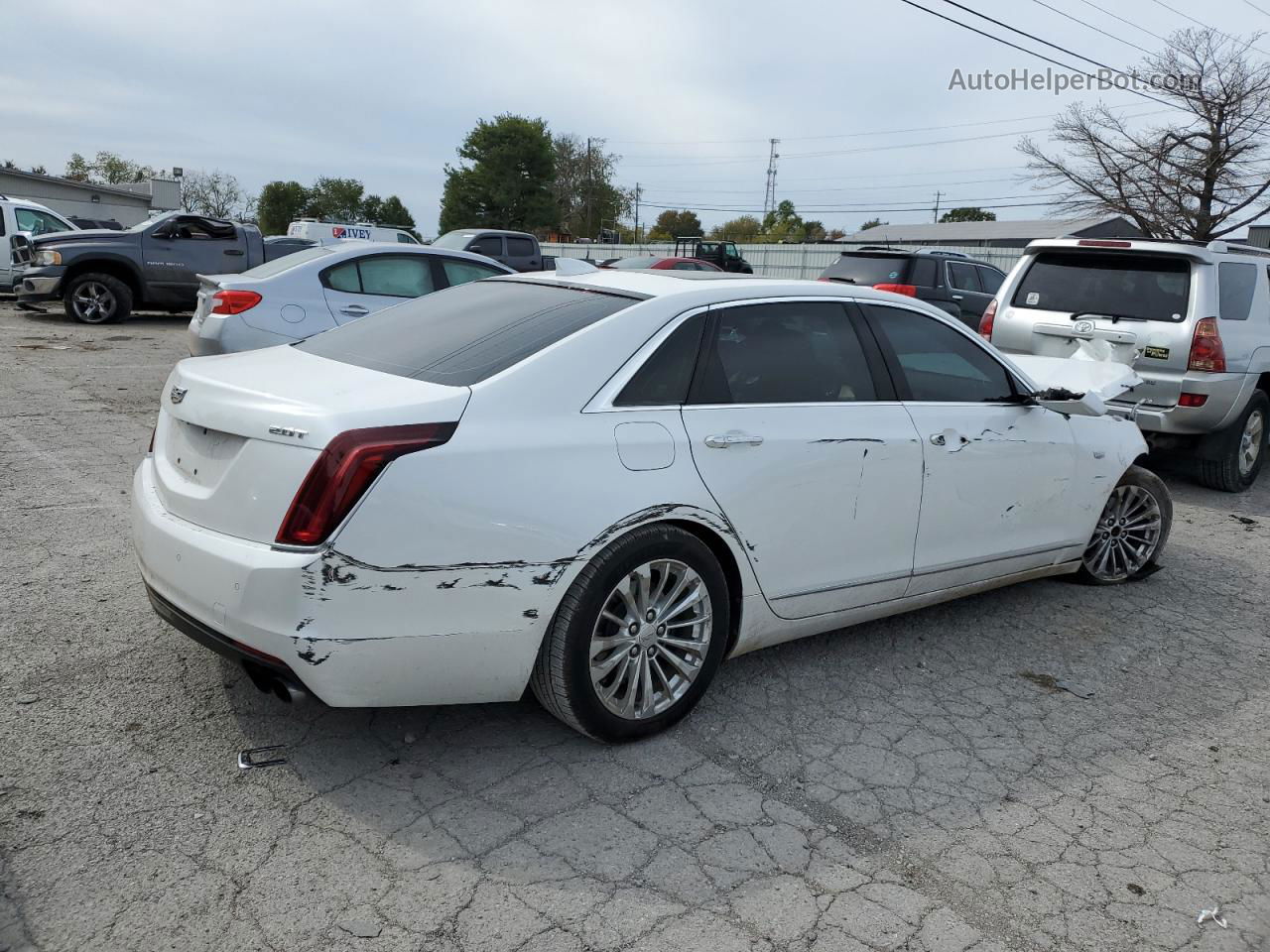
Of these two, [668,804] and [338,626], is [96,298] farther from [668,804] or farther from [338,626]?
[668,804]

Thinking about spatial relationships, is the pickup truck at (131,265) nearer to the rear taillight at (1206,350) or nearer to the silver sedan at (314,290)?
the silver sedan at (314,290)

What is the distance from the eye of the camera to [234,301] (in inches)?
360

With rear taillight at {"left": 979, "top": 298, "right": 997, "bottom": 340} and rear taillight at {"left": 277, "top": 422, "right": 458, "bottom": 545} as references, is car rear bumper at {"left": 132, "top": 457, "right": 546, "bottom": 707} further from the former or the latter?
rear taillight at {"left": 979, "top": 298, "right": 997, "bottom": 340}

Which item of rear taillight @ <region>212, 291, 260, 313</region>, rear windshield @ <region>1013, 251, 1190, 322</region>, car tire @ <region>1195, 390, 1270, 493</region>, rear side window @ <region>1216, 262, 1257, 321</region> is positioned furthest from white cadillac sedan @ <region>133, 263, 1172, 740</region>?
rear taillight @ <region>212, 291, 260, 313</region>

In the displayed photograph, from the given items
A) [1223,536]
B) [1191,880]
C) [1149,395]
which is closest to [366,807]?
[1191,880]

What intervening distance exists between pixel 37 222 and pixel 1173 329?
1867cm

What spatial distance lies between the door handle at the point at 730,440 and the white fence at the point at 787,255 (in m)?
34.0

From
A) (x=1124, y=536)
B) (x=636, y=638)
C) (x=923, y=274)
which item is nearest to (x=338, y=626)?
(x=636, y=638)

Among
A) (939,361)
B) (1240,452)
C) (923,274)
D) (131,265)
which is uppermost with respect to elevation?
(923,274)

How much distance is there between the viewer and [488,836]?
286cm

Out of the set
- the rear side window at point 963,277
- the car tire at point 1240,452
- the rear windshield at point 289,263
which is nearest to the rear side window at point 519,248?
the rear side window at point 963,277

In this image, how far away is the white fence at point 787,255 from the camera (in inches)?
1555

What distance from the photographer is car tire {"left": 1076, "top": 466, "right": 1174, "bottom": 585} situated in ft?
17.5

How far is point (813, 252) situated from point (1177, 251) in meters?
33.7
